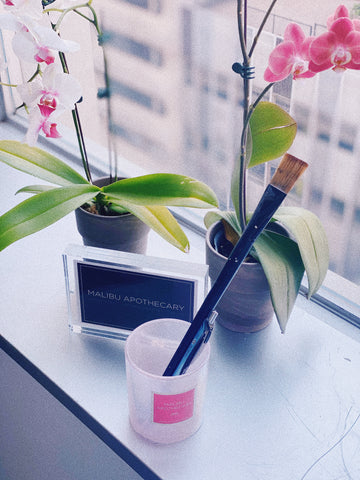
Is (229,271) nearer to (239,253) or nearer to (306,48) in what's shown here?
(239,253)

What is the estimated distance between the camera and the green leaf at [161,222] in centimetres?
65

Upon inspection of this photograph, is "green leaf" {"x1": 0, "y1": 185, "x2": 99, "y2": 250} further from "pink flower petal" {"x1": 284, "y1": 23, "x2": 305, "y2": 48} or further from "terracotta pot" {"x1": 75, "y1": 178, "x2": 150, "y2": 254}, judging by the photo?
"pink flower petal" {"x1": 284, "y1": 23, "x2": 305, "y2": 48}

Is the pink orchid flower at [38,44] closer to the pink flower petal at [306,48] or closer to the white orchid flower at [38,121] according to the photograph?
the white orchid flower at [38,121]

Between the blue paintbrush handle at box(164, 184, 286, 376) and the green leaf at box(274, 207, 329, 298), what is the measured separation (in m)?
0.12

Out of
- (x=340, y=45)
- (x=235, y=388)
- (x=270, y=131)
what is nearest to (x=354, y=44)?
(x=340, y=45)

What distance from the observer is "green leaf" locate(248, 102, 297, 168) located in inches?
24.1

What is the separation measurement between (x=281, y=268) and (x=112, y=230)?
0.20 metres

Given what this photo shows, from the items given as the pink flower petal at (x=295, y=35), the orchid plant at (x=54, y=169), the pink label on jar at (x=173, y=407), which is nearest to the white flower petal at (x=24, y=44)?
the orchid plant at (x=54, y=169)

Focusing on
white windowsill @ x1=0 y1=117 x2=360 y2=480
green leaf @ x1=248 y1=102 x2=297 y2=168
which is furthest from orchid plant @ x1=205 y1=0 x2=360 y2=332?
white windowsill @ x1=0 y1=117 x2=360 y2=480

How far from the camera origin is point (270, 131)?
626 millimetres

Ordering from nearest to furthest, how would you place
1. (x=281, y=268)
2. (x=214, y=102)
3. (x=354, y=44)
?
(x=354, y=44), (x=281, y=268), (x=214, y=102)

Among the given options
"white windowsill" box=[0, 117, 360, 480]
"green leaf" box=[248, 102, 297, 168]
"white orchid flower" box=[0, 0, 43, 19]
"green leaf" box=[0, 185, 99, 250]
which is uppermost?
"white orchid flower" box=[0, 0, 43, 19]

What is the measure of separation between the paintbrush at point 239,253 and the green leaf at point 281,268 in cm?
9

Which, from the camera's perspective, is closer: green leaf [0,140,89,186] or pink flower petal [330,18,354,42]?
pink flower petal [330,18,354,42]
